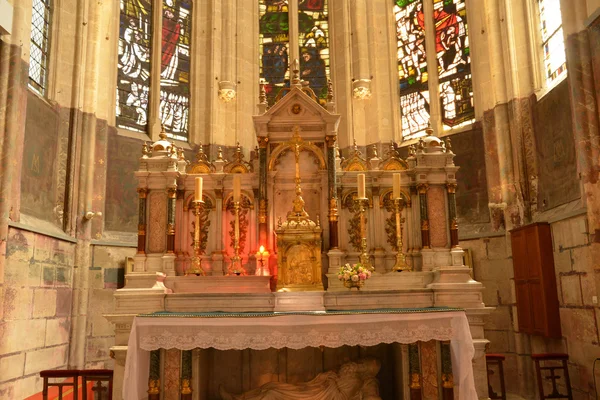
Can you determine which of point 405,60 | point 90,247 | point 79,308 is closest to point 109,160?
point 90,247

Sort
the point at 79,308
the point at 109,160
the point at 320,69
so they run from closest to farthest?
the point at 79,308
the point at 109,160
the point at 320,69

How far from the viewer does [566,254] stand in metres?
9.70

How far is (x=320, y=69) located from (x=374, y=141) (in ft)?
9.37

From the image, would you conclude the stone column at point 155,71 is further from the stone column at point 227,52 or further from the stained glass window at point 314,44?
the stained glass window at point 314,44

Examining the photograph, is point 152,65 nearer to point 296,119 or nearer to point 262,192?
point 296,119

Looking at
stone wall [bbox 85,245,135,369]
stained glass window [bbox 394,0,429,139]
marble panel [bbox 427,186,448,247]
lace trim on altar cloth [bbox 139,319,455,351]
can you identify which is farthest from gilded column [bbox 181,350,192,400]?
stained glass window [bbox 394,0,429,139]

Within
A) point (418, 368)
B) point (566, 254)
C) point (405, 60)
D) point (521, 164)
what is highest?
point (405, 60)

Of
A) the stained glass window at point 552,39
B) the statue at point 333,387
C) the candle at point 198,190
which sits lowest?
the statue at point 333,387

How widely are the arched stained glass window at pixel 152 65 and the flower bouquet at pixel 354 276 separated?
8464mm

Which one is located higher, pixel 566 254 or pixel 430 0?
A: pixel 430 0

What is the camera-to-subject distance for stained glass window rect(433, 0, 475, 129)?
45.5ft

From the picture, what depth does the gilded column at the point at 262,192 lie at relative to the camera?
8961 millimetres

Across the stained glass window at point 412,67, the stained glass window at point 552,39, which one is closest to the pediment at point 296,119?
the stained glass window at point 552,39

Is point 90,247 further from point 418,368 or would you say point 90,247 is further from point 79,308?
point 418,368
